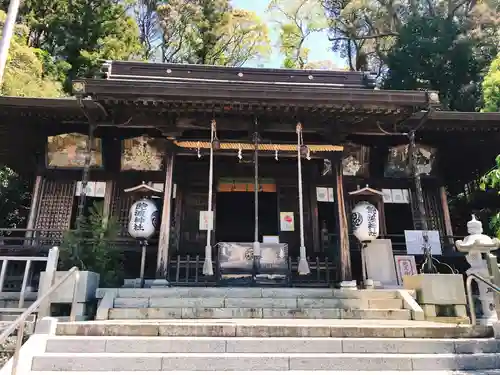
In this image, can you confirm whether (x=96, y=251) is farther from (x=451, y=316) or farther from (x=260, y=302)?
(x=451, y=316)

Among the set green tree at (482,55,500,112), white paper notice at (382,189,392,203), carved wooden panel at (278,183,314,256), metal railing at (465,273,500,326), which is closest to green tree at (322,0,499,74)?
green tree at (482,55,500,112)

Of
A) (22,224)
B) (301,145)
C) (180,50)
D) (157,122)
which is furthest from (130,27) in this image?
(301,145)

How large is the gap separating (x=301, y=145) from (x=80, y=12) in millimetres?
18473

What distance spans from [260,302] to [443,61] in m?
18.5

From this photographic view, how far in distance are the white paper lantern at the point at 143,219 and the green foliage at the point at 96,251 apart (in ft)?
1.53

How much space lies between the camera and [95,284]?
7.45m

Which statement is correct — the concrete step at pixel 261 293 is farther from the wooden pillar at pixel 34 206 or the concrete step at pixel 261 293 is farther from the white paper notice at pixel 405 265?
the wooden pillar at pixel 34 206

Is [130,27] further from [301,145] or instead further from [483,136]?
[483,136]

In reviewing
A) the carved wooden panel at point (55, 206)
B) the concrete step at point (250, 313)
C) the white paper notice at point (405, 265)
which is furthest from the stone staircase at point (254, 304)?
the carved wooden panel at point (55, 206)

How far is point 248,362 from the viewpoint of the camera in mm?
4934

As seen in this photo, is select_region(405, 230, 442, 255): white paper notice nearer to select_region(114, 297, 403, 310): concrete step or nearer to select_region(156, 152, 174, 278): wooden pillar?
select_region(114, 297, 403, 310): concrete step

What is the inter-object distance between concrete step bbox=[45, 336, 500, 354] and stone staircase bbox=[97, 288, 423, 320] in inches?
63.8

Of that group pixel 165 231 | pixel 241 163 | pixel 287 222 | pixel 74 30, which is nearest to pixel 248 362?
pixel 165 231

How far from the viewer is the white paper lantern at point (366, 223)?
9.07 metres
